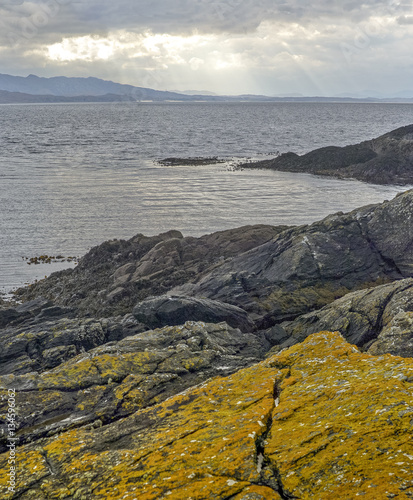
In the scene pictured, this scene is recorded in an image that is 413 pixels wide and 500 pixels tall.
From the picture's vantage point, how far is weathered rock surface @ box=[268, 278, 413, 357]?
7.80 meters

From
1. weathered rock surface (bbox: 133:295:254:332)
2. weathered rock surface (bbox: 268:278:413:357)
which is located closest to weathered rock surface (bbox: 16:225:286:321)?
weathered rock surface (bbox: 133:295:254:332)

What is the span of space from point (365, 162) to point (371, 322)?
57682 mm

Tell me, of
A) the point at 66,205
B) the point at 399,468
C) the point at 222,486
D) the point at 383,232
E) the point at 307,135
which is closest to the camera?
the point at 399,468

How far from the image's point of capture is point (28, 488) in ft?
16.2

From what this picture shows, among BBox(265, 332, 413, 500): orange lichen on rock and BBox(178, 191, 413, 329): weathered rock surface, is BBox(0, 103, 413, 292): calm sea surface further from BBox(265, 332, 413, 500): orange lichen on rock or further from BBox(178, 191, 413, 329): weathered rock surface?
BBox(265, 332, 413, 500): orange lichen on rock

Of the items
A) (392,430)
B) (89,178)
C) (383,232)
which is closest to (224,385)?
(392,430)

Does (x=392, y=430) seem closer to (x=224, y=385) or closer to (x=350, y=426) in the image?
(x=350, y=426)

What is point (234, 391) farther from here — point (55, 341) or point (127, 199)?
point (127, 199)

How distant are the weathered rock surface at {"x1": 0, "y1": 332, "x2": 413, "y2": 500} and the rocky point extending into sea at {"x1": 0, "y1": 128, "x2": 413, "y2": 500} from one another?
17mm

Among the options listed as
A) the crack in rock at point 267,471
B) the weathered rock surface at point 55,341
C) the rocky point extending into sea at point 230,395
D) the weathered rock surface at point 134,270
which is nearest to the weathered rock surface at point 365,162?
the weathered rock surface at point 134,270

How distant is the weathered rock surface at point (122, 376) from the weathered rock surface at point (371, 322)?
1.65m

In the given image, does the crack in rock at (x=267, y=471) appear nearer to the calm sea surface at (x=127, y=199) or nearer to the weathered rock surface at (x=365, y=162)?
the calm sea surface at (x=127, y=199)

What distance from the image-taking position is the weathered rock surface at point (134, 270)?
60.6 ft

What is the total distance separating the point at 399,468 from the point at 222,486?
1685 millimetres
